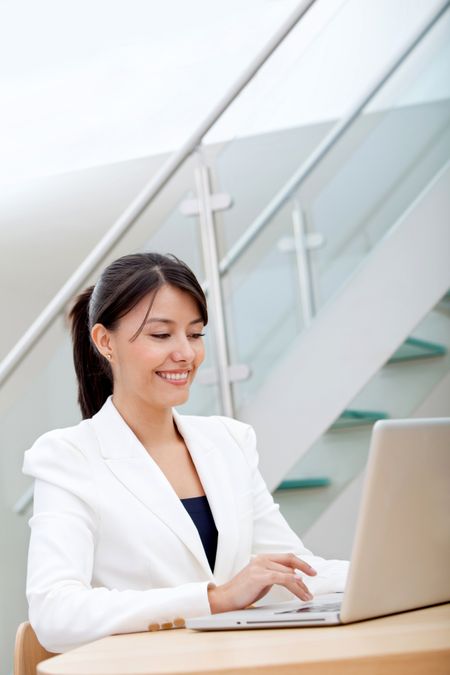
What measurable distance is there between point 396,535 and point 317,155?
84.1 inches

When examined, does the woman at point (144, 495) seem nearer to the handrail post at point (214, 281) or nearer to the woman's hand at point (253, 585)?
the woman's hand at point (253, 585)

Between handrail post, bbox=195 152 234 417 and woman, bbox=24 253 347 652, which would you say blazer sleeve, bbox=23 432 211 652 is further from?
handrail post, bbox=195 152 234 417

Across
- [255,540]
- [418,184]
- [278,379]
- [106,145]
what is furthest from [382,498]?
[106,145]

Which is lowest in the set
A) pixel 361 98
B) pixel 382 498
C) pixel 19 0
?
pixel 382 498

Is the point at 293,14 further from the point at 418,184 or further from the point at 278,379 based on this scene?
the point at 278,379

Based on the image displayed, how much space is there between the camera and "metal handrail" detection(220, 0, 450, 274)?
3117 mm

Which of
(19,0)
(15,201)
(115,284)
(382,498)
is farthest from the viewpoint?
(15,201)

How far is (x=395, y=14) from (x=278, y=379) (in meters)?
1.24

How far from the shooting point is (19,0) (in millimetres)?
5945

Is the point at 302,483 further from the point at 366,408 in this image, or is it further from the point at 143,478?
the point at 143,478

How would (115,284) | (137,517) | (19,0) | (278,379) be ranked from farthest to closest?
(19,0) < (278,379) < (115,284) < (137,517)

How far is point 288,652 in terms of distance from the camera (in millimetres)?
1062

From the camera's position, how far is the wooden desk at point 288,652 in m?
1.01

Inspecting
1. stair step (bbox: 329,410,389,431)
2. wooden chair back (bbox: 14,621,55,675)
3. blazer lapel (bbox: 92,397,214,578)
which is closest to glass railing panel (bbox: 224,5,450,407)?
stair step (bbox: 329,410,389,431)
